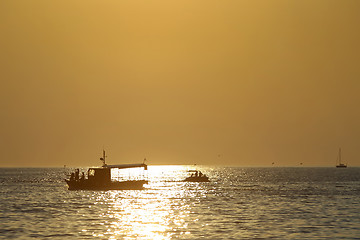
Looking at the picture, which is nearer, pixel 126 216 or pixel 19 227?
pixel 19 227

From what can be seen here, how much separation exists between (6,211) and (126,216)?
18180mm

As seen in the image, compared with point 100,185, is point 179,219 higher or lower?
lower

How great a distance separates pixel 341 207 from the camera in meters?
97.0

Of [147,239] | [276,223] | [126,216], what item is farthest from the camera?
[126,216]

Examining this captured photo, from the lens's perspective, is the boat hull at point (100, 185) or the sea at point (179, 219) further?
the boat hull at point (100, 185)

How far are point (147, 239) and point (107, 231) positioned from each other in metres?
7.06

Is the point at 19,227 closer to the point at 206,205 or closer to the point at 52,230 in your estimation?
the point at 52,230

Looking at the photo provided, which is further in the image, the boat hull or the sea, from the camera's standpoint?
the boat hull

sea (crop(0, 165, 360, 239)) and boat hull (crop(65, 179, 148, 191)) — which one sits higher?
boat hull (crop(65, 179, 148, 191))

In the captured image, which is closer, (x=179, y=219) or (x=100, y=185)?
(x=179, y=219)

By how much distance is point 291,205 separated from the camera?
101m

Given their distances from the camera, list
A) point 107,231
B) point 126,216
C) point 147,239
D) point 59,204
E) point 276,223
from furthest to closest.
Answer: point 59,204, point 126,216, point 276,223, point 107,231, point 147,239

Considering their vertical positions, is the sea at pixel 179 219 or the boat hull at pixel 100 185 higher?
the boat hull at pixel 100 185

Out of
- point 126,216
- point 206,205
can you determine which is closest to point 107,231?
point 126,216
